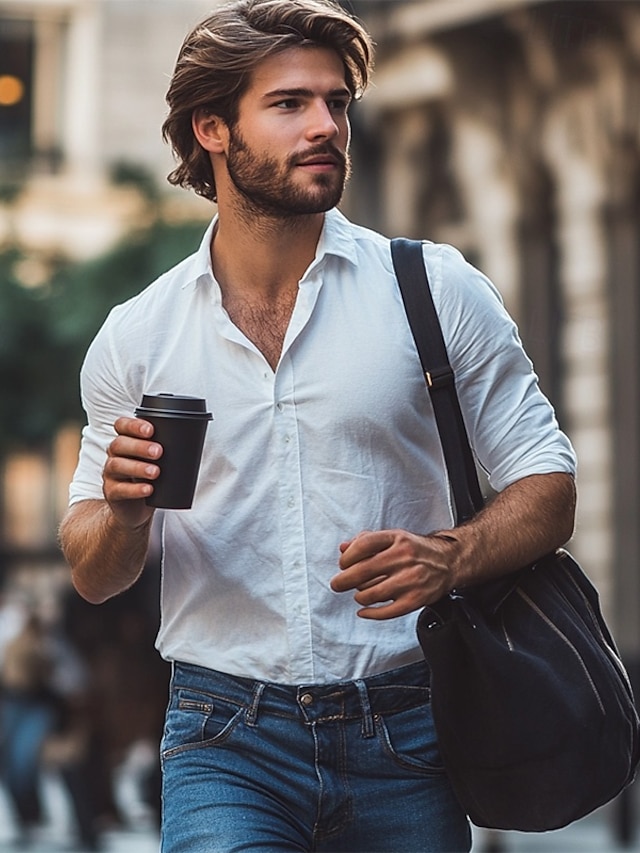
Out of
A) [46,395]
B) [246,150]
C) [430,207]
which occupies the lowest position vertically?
[46,395]

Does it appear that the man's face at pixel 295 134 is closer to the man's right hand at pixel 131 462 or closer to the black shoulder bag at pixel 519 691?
the black shoulder bag at pixel 519 691

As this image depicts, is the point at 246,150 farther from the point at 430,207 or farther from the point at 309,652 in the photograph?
the point at 430,207

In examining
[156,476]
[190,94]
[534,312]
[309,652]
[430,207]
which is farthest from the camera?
[430,207]

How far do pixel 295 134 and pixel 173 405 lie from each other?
557 mm

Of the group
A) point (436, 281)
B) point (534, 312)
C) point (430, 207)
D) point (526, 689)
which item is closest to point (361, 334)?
point (436, 281)

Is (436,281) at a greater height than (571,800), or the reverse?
(436,281)

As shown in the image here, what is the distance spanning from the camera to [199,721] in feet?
10.9

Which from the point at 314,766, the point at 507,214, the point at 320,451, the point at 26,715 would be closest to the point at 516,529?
the point at 320,451

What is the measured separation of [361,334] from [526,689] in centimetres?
64

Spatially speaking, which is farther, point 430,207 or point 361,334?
point 430,207

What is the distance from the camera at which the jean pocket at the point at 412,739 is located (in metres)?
3.30

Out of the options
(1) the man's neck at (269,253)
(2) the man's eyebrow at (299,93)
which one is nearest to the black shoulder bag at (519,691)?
(1) the man's neck at (269,253)

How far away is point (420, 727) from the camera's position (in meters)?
3.33

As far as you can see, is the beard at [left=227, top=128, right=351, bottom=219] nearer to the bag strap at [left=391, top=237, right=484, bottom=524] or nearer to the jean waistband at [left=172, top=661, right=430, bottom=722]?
the bag strap at [left=391, top=237, right=484, bottom=524]
